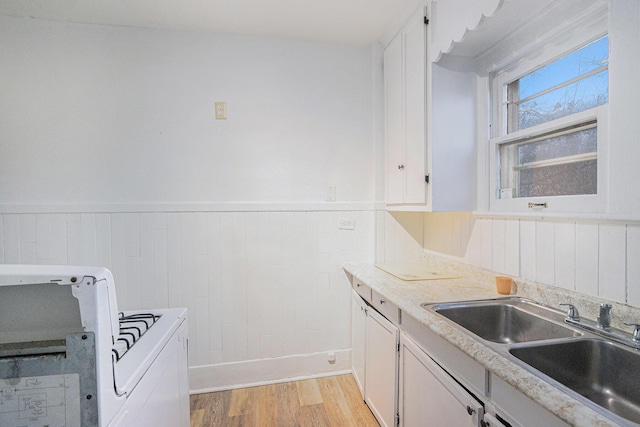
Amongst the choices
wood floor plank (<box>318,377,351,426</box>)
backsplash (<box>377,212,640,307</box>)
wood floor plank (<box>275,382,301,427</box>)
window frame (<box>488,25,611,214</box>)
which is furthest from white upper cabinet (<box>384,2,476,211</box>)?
wood floor plank (<box>275,382,301,427</box>)

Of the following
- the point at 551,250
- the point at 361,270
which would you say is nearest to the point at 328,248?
the point at 361,270

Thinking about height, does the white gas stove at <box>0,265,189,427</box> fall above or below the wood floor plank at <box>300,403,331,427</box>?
above

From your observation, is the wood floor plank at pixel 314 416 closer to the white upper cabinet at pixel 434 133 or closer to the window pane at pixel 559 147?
the white upper cabinet at pixel 434 133

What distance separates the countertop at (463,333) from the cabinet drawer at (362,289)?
0.27 ft

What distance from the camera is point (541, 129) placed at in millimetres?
1427

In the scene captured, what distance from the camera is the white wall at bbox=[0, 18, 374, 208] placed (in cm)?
196

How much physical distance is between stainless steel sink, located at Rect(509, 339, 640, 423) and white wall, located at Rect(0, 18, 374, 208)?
155cm

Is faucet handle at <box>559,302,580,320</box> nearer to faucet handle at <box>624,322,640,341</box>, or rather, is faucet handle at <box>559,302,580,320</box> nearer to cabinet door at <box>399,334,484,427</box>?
faucet handle at <box>624,322,640,341</box>

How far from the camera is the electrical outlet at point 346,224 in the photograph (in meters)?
2.33

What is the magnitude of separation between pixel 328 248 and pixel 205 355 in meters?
1.17

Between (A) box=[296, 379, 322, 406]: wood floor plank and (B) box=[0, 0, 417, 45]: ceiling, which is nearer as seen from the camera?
(B) box=[0, 0, 417, 45]: ceiling

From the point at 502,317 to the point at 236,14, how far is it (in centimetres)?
231

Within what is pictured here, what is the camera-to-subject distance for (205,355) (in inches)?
84.2

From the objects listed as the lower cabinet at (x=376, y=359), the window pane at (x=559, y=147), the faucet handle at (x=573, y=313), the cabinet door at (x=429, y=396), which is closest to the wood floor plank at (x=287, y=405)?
the lower cabinet at (x=376, y=359)
